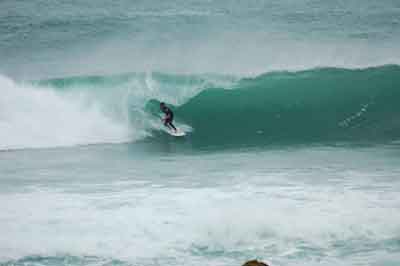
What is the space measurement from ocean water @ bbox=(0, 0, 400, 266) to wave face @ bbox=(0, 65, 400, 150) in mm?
46

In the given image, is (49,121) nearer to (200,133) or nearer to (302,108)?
(200,133)

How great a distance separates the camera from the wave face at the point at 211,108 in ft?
54.4

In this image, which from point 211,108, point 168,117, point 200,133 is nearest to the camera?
point 168,117

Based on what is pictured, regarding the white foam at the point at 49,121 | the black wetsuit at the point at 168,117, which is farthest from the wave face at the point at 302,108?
the white foam at the point at 49,121

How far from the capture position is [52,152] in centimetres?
1547

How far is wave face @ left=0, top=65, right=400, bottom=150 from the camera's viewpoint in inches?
653

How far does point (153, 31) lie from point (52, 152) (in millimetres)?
9309

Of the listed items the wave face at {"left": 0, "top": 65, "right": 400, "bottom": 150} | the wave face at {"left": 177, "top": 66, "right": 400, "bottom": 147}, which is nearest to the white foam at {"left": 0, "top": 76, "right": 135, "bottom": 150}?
the wave face at {"left": 0, "top": 65, "right": 400, "bottom": 150}

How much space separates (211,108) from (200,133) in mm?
1494

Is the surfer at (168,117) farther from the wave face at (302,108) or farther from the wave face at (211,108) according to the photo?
the wave face at (302,108)

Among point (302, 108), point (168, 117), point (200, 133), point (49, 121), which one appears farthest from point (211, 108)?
point (49, 121)

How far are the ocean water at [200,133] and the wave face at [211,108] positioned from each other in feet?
0.15

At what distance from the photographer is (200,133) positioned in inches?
662

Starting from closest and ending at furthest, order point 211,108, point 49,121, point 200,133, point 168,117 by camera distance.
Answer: point 168,117 < point 200,133 < point 49,121 < point 211,108
